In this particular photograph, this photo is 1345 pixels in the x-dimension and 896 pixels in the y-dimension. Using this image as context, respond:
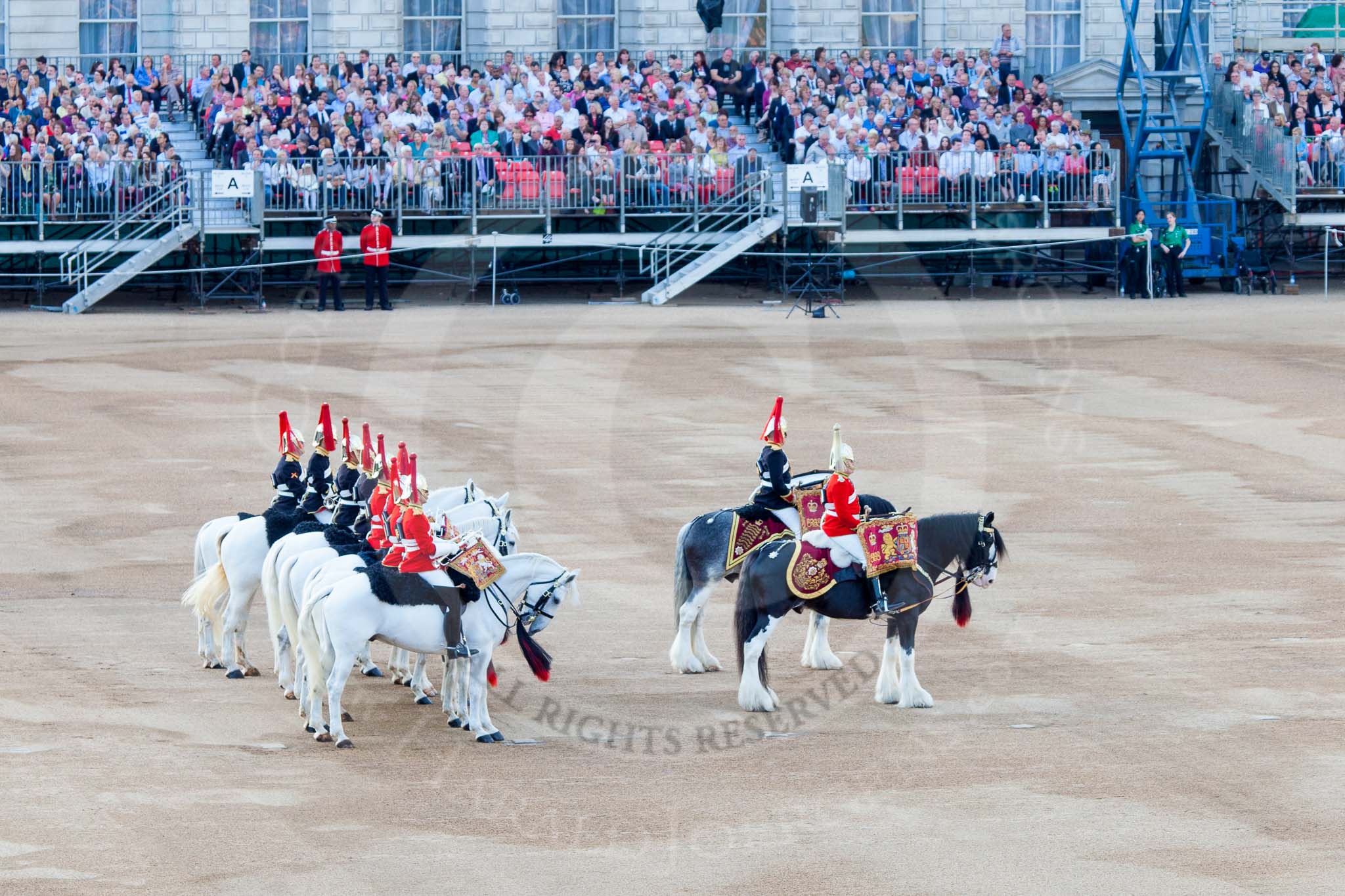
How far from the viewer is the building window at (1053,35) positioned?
155ft

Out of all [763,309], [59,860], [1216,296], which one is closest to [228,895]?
[59,860]

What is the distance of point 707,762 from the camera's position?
12250mm

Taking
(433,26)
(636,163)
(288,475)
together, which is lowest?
(288,475)

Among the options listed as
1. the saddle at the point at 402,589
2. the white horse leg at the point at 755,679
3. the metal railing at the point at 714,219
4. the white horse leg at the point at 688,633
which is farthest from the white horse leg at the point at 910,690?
the metal railing at the point at 714,219

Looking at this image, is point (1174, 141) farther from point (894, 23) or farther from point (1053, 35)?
point (894, 23)

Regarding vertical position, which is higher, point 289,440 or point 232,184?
point 232,184

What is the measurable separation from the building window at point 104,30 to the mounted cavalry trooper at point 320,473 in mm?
34564

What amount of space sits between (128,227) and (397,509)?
29.1 metres

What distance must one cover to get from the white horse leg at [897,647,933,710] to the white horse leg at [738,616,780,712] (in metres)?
0.89

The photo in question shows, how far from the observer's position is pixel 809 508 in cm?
1399

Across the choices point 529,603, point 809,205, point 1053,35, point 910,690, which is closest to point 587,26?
point 809,205

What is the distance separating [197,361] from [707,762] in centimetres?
2102

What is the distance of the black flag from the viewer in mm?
45938

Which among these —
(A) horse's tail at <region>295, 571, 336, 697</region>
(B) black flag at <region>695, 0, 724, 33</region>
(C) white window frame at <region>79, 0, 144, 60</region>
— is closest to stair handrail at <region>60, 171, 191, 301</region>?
(C) white window frame at <region>79, 0, 144, 60</region>
